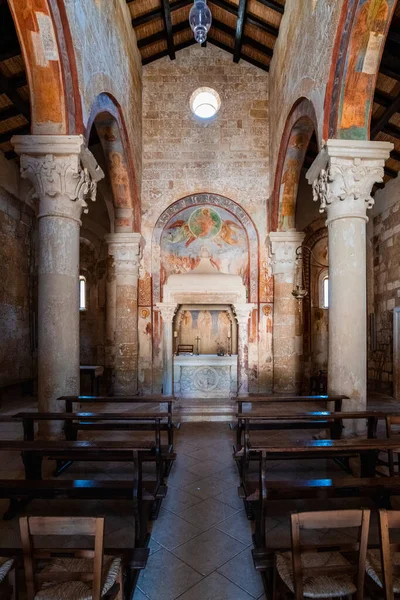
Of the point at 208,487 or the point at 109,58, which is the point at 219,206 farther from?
the point at 208,487

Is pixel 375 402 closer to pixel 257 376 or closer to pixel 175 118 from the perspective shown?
pixel 257 376

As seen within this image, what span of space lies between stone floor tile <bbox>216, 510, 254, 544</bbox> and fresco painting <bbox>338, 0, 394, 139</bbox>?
5091 mm

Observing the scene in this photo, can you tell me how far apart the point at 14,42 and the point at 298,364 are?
9.12 m

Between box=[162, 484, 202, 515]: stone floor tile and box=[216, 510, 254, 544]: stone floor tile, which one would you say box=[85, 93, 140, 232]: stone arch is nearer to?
box=[162, 484, 202, 515]: stone floor tile

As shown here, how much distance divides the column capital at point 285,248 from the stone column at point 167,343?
9.68 ft

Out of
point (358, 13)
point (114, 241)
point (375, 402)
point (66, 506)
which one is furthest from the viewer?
point (114, 241)

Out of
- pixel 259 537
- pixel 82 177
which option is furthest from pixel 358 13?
pixel 259 537

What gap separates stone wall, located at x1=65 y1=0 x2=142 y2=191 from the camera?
5762 millimetres

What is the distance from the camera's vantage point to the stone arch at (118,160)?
7707 mm

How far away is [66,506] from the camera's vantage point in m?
3.76

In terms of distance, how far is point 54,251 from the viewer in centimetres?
527

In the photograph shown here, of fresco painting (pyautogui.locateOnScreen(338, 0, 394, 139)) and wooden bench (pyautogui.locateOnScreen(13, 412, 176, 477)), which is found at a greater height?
fresco painting (pyautogui.locateOnScreen(338, 0, 394, 139))

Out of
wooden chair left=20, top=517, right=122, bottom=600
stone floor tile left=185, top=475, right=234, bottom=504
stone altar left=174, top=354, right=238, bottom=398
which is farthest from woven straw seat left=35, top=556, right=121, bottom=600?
stone altar left=174, top=354, right=238, bottom=398

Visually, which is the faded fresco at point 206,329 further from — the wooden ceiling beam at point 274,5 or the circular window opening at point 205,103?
the wooden ceiling beam at point 274,5
